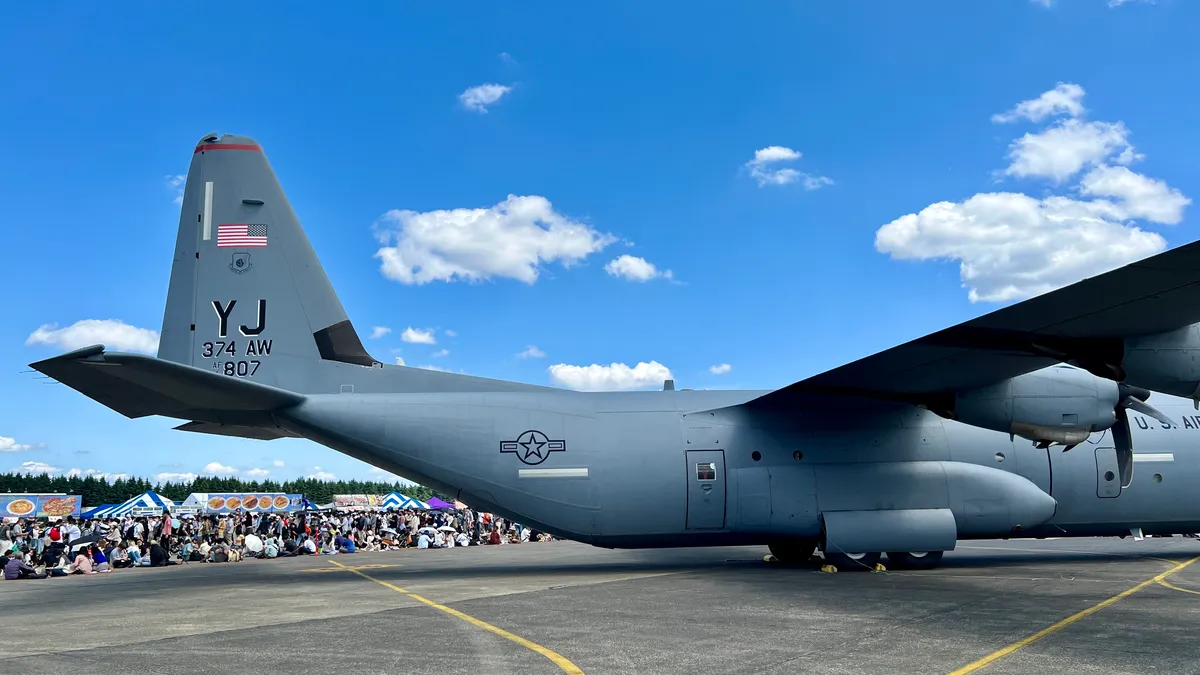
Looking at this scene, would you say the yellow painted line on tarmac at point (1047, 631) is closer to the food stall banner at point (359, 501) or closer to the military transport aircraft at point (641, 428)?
the military transport aircraft at point (641, 428)

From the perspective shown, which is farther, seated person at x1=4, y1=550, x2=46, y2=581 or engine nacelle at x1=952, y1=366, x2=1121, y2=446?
seated person at x1=4, y1=550, x2=46, y2=581

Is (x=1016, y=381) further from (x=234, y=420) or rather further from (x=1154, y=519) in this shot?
(x=234, y=420)

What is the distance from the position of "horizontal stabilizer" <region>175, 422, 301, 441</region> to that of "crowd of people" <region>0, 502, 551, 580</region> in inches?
235

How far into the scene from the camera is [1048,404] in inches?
532

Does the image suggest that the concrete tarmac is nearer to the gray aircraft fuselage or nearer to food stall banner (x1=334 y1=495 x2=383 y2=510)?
the gray aircraft fuselage

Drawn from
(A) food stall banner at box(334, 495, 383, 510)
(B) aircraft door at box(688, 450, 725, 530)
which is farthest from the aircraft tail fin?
(A) food stall banner at box(334, 495, 383, 510)

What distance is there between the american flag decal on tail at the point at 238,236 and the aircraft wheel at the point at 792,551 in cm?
1148

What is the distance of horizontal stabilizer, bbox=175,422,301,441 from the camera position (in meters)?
15.2

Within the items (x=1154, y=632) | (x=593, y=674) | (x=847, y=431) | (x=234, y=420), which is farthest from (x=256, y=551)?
(x=1154, y=632)

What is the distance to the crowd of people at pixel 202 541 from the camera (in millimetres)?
19984

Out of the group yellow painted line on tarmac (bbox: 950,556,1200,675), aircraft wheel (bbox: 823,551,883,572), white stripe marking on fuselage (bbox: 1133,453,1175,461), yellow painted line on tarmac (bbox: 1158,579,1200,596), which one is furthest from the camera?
white stripe marking on fuselage (bbox: 1133,453,1175,461)

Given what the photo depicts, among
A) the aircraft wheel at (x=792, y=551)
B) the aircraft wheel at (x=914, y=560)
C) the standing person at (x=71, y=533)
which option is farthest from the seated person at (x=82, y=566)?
the aircraft wheel at (x=914, y=560)

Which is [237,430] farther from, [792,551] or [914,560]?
[914,560]

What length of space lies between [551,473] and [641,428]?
6.14 ft
